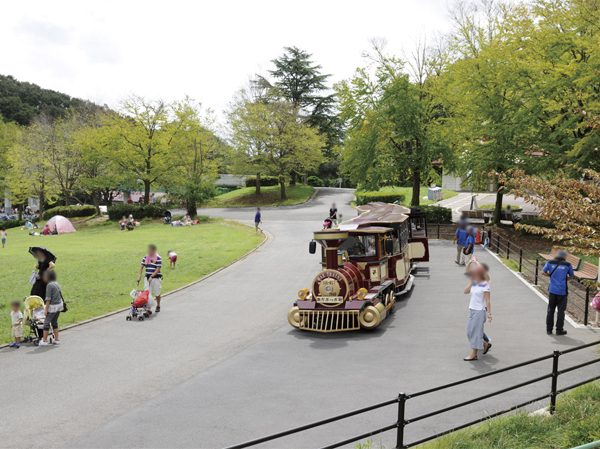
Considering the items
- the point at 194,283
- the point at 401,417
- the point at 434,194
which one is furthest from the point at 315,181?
the point at 401,417

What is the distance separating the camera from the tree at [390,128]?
29.9 meters

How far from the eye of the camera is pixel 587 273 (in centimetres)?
1515

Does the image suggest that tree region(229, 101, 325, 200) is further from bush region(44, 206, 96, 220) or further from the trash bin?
bush region(44, 206, 96, 220)

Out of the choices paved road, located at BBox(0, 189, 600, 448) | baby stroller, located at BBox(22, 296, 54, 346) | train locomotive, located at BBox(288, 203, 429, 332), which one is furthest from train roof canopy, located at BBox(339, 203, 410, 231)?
baby stroller, located at BBox(22, 296, 54, 346)

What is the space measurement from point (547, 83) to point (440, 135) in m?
8.69

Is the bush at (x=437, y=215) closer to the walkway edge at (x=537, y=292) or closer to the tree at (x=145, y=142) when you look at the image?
the walkway edge at (x=537, y=292)

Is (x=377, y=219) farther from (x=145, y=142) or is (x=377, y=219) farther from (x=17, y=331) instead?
(x=145, y=142)

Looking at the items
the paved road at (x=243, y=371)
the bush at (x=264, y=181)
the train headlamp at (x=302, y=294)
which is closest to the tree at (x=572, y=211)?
the paved road at (x=243, y=371)

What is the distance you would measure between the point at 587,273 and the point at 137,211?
108 feet

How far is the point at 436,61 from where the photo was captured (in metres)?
32.8

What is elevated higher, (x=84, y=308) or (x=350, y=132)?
(x=350, y=132)

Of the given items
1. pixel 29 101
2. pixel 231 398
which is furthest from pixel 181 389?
pixel 29 101

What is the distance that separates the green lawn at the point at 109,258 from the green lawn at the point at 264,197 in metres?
13.8

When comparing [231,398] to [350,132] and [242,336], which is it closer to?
[242,336]
